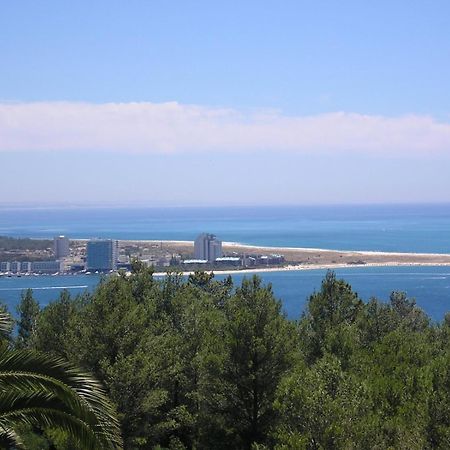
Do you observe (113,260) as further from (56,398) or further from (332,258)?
(56,398)

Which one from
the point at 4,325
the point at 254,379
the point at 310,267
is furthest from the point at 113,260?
the point at 4,325

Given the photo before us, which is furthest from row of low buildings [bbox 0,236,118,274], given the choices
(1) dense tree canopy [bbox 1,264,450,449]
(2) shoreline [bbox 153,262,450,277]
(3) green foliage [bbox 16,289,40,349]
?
(1) dense tree canopy [bbox 1,264,450,449]

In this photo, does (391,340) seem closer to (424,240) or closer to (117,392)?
(117,392)

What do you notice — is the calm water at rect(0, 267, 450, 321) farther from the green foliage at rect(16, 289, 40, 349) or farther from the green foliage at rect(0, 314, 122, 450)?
the green foliage at rect(0, 314, 122, 450)

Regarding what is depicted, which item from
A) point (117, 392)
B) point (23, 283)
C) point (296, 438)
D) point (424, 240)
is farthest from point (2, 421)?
point (424, 240)

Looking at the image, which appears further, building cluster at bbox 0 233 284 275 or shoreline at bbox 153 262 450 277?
building cluster at bbox 0 233 284 275
